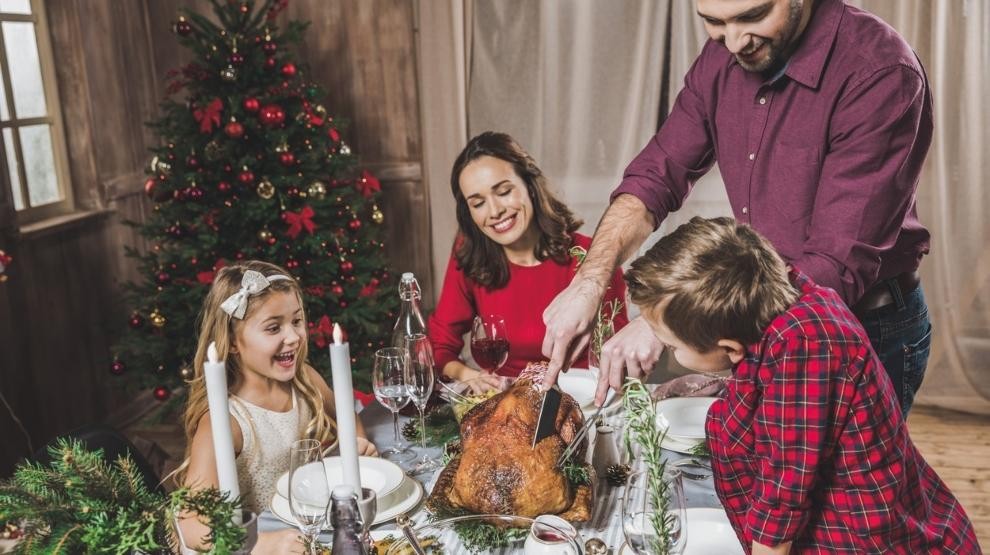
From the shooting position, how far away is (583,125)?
389 centimetres

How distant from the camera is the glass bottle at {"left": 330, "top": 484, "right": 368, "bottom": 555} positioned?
91 cm

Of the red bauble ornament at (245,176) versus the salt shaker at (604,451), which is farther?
the red bauble ornament at (245,176)

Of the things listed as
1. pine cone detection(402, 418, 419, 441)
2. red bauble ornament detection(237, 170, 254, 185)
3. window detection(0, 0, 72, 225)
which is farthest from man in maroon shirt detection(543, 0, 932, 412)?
window detection(0, 0, 72, 225)

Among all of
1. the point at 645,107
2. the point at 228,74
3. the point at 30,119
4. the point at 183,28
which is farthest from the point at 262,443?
the point at 645,107

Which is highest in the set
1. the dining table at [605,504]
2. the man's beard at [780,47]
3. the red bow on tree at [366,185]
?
the man's beard at [780,47]

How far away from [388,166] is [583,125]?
37.8 inches

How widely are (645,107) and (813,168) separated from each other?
2.22 metres

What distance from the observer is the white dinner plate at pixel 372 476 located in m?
1.33

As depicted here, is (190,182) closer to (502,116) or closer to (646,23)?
(502,116)

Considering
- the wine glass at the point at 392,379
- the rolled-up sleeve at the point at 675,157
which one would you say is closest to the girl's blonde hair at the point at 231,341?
the wine glass at the point at 392,379

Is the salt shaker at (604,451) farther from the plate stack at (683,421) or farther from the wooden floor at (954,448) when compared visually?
the wooden floor at (954,448)

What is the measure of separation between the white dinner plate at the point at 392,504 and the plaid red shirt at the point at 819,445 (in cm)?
49

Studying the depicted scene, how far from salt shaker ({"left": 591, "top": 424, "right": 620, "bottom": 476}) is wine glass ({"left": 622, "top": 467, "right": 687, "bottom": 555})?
42 cm

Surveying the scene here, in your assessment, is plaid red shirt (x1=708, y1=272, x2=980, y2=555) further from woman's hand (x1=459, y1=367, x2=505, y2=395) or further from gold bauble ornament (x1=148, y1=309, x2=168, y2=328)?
gold bauble ornament (x1=148, y1=309, x2=168, y2=328)
